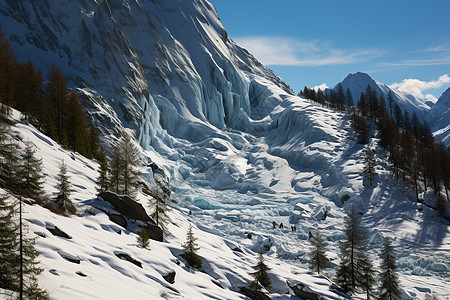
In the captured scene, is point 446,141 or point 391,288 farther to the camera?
point 446,141

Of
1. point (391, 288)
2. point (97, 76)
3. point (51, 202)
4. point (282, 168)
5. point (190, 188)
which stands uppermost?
point (97, 76)

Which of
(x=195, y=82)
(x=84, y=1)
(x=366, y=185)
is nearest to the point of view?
(x=366, y=185)

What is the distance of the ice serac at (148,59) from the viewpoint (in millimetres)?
65500

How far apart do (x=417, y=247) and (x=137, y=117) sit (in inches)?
2205

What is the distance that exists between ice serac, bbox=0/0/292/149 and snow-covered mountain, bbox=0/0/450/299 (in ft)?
1.17

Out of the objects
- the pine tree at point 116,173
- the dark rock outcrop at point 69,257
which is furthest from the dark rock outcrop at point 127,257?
the pine tree at point 116,173

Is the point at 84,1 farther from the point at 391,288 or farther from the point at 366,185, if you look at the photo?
the point at 391,288

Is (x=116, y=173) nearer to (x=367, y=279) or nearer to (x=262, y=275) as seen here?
(x=262, y=275)

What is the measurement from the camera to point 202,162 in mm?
73750

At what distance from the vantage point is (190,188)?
62969 millimetres

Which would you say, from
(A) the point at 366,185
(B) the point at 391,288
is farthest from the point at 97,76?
(B) the point at 391,288

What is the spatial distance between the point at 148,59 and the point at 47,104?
5077cm

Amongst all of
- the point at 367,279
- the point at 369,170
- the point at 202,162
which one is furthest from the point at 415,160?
the point at 202,162

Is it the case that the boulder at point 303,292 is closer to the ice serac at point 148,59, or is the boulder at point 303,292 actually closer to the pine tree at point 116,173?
the pine tree at point 116,173
